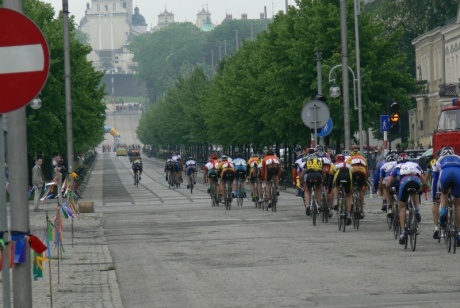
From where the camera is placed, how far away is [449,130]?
43.8 meters

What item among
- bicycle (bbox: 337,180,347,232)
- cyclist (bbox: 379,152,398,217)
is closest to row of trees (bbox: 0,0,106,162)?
bicycle (bbox: 337,180,347,232)

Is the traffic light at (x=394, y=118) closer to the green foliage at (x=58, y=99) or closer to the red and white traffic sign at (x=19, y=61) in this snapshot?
the green foliage at (x=58, y=99)

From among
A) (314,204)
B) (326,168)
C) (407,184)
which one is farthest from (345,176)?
(407,184)

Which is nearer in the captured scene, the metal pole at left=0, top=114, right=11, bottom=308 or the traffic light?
the metal pole at left=0, top=114, right=11, bottom=308

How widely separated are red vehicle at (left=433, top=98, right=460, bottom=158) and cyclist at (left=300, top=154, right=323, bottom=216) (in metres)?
12.5

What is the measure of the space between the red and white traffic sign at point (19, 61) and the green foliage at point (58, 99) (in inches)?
1851

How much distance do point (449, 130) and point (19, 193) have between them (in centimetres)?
3501

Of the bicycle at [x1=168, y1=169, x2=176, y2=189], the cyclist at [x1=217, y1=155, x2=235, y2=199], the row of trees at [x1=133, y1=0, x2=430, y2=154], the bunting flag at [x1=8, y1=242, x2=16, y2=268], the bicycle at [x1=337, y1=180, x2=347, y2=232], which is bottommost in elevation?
the bicycle at [x1=168, y1=169, x2=176, y2=189]

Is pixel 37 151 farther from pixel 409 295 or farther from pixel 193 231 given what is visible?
pixel 409 295

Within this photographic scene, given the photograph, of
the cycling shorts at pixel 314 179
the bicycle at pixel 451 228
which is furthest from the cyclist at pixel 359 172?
the bicycle at pixel 451 228

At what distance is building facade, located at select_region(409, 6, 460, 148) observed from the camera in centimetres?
8600

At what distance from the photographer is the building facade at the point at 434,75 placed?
86.0 metres

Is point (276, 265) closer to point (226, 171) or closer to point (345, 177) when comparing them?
point (345, 177)

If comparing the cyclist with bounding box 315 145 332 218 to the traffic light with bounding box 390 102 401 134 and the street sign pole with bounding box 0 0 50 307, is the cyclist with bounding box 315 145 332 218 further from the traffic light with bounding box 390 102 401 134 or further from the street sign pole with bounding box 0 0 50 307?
the street sign pole with bounding box 0 0 50 307
